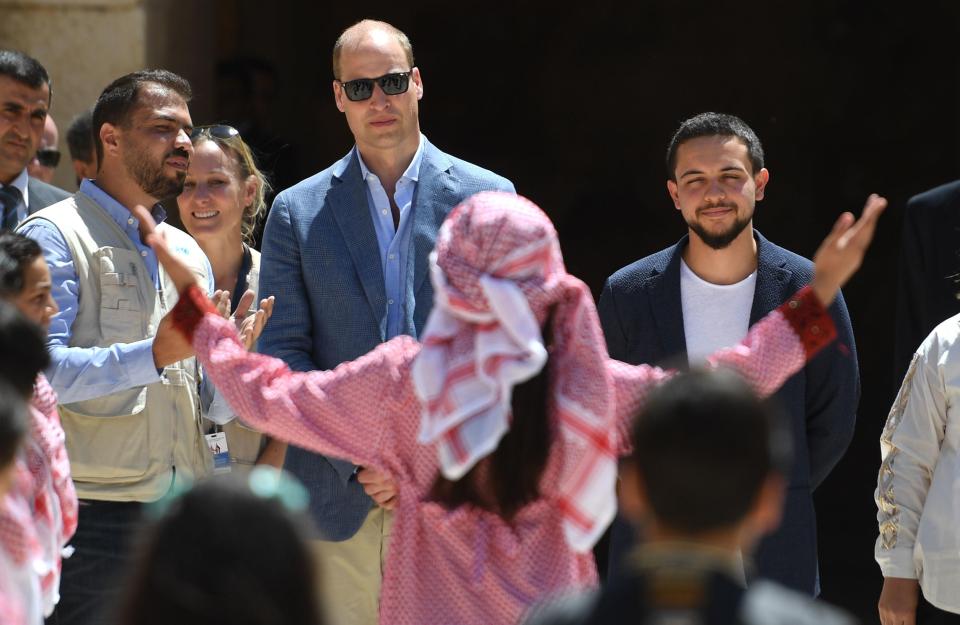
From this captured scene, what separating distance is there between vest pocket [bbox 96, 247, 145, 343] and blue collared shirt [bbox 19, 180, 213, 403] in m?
0.07

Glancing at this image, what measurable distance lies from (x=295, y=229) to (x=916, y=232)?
2.35 m

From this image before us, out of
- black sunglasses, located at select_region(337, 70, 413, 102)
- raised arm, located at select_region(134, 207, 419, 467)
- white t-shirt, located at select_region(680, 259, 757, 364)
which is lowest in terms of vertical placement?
white t-shirt, located at select_region(680, 259, 757, 364)

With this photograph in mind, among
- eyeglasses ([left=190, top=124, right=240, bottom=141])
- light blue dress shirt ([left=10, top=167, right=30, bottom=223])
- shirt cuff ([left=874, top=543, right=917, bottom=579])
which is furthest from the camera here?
eyeglasses ([left=190, top=124, right=240, bottom=141])

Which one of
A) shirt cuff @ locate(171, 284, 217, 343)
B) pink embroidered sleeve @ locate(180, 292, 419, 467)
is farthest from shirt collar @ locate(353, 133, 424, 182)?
pink embroidered sleeve @ locate(180, 292, 419, 467)

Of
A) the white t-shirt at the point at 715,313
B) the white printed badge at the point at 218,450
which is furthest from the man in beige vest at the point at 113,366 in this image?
the white t-shirt at the point at 715,313

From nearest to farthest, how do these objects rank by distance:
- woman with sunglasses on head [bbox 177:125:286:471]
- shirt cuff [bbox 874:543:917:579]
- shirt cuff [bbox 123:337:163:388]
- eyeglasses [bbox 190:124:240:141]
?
1. shirt cuff [bbox 123:337:163:388]
2. shirt cuff [bbox 874:543:917:579]
3. woman with sunglasses on head [bbox 177:125:286:471]
4. eyeglasses [bbox 190:124:240:141]

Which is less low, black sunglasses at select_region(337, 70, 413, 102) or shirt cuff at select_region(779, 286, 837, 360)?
black sunglasses at select_region(337, 70, 413, 102)

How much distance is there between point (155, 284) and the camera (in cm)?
404

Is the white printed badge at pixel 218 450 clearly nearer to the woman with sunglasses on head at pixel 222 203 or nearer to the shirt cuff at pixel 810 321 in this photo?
the woman with sunglasses on head at pixel 222 203

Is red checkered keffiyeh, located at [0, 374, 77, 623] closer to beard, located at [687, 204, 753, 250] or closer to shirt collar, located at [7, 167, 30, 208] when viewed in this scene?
shirt collar, located at [7, 167, 30, 208]

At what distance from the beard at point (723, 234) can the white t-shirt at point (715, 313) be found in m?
0.11

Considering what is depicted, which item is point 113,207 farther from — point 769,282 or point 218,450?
point 769,282

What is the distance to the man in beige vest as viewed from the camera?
3717 mm

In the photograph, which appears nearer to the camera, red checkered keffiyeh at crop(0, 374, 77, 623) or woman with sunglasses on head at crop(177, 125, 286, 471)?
red checkered keffiyeh at crop(0, 374, 77, 623)
